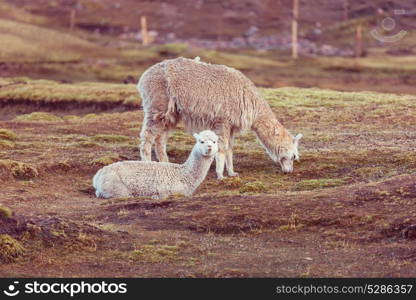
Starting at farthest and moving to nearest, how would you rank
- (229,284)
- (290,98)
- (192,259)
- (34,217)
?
(290,98) → (34,217) → (192,259) → (229,284)

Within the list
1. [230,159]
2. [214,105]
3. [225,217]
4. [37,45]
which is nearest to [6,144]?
[214,105]

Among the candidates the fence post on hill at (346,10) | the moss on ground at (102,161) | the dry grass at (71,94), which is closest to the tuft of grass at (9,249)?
the moss on ground at (102,161)

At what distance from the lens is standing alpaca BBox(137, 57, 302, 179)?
69.2 ft

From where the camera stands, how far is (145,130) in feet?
72.3

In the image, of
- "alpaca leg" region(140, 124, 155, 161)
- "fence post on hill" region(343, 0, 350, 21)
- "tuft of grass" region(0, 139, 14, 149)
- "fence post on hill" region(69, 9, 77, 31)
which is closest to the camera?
"alpaca leg" region(140, 124, 155, 161)

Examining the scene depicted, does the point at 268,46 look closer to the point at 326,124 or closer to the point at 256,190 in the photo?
the point at 326,124

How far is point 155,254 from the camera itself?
14016 mm

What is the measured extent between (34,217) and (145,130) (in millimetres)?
7090

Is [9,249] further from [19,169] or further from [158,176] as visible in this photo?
[19,169]

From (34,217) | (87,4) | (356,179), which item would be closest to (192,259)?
(34,217)

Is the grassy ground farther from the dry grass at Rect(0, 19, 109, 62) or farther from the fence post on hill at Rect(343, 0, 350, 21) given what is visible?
the fence post on hill at Rect(343, 0, 350, 21)

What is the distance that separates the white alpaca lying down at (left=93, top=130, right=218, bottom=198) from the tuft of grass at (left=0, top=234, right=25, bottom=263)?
456cm

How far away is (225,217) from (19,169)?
6735 mm

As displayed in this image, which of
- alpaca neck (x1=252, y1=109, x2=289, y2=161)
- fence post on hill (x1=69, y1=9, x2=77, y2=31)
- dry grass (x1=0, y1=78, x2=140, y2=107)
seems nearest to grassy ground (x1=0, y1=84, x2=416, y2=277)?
alpaca neck (x1=252, y1=109, x2=289, y2=161)
